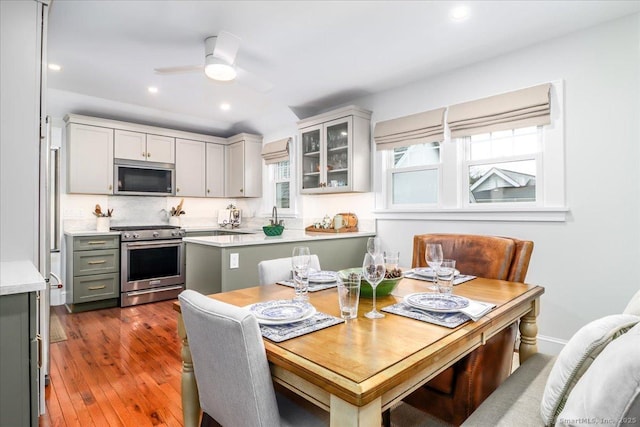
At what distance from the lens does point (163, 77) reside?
3.54 metres

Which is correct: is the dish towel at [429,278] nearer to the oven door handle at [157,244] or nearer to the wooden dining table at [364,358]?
the wooden dining table at [364,358]

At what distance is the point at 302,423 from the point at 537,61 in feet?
10.2

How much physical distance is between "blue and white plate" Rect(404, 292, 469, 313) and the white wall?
1.94m

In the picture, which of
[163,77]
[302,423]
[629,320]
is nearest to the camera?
[629,320]

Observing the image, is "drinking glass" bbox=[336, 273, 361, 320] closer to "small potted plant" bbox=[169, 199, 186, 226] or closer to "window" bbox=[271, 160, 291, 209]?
"window" bbox=[271, 160, 291, 209]

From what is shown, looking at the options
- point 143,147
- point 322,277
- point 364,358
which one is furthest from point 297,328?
point 143,147

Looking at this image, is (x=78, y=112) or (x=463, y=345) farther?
(x=78, y=112)

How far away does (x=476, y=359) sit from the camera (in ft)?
5.23

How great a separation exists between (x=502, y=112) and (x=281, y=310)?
8.55 feet

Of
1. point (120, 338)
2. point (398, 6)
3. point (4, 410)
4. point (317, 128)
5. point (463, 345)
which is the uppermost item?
point (398, 6)

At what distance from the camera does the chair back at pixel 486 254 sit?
80.6 inches

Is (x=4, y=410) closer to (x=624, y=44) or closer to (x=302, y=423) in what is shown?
(x=302, y=423)

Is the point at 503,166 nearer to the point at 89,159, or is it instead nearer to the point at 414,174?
the point at 414,174

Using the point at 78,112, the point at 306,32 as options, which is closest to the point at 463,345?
the point at 306,32
